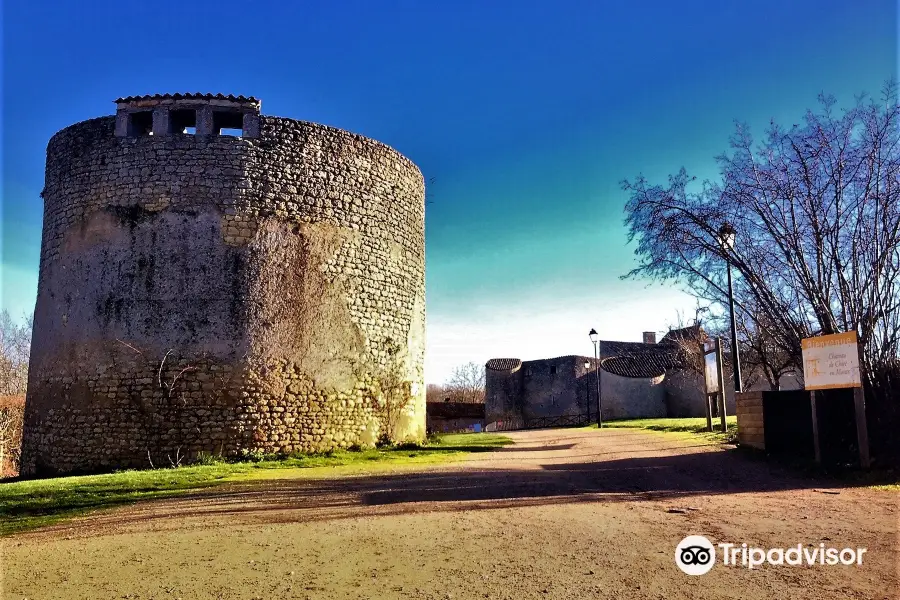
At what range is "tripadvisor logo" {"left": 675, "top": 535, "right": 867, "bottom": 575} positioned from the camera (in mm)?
4539

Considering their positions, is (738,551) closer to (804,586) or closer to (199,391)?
(804,586)

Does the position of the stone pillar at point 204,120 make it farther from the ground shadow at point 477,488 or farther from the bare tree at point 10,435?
the bare tree at point 10,435

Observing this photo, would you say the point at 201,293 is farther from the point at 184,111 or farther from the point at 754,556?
the point at 754,556

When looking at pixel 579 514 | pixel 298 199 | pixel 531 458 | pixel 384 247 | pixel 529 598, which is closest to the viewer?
pixel 529 598

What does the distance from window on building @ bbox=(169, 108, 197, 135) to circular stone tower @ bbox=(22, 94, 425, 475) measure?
0.04m

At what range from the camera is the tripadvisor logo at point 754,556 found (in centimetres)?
454

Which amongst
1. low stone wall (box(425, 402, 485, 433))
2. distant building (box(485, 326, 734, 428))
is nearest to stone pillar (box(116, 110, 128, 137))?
low stone wall (box(425, 402, 485, 433))

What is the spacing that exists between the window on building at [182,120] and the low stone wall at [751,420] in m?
11.5

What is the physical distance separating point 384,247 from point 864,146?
891 centimetres

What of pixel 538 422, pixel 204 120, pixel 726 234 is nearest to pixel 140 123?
pixel 204 120

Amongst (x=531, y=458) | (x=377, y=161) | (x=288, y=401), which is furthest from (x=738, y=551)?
(x=377, y=161)

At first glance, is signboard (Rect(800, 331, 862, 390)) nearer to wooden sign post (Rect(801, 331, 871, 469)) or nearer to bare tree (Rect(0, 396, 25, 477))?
wooden sign post (Rect(801, 331, 871, 469))

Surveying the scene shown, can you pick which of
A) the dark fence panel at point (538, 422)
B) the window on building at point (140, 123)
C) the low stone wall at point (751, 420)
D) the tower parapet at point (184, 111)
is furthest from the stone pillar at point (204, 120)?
the dark fence panel at point (538, 422)

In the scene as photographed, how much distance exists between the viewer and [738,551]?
4844 mm
